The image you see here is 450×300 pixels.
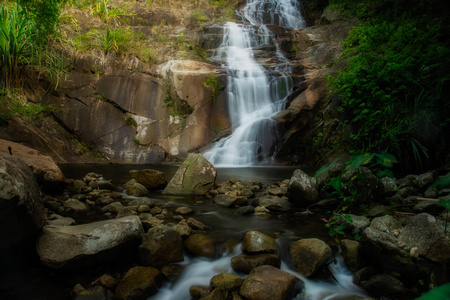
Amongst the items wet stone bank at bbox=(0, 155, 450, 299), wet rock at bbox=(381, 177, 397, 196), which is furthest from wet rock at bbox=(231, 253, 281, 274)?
wet rock at bbox=(381, 177, 397, 196)

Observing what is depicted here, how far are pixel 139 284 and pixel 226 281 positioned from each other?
700 millimetres

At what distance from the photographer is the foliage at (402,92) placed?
4934 mm

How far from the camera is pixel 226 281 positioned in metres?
2.07

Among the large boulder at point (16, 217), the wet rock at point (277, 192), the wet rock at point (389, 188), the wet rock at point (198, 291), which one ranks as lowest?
the wet rock at point (277, 192)

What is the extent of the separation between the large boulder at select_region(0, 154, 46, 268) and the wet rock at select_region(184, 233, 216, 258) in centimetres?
138

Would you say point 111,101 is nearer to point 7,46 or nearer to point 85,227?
point 7,46

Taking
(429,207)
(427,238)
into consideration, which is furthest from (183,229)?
(429,207)

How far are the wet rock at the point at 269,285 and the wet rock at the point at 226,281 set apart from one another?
0.25ft

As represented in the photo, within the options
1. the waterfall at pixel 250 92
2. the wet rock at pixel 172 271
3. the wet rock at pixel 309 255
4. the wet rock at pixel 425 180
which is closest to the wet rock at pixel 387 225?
the wet rock at pixel 309 255

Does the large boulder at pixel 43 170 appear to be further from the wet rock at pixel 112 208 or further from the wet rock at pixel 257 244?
the wet rock at pixel 257 244

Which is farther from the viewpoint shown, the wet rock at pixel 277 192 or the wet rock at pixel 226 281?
the wet rock at pixel 277 192

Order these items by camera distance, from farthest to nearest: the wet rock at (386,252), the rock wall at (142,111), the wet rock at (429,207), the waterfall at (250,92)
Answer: the rock wall at (142,111), the waterfall at (250,92), the wet rock at (429,207), the wet rock at (386,252)

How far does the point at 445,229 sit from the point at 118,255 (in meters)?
2.85

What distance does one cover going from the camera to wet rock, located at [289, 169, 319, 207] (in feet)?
12.8
